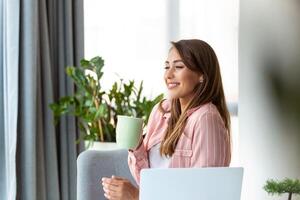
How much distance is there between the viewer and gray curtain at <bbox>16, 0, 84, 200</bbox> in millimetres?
2662

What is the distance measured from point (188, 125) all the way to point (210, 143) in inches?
4.0

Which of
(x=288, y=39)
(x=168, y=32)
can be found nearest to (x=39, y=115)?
(x=168, y=32)

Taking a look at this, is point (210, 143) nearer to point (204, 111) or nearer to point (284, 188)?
point (204, 111)

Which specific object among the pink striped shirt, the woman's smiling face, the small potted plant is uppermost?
the woman's smiling face

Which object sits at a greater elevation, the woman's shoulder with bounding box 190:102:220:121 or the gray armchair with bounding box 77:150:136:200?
the woman's shoulder with bounding box 190:102:220:121

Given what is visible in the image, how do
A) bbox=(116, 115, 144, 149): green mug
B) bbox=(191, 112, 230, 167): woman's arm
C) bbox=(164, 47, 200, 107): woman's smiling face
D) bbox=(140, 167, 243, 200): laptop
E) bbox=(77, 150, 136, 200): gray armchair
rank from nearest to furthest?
bbox=(140, 167, 243, 200): laptop
bbox=(191, 112, 230, 167): woman's arm
bbox=(164, 47, 200, 107): woman's smiling face
bbox=(77, 150, 136, 200): gray armchair
bbox=(116, 115, 144, 149): green mug

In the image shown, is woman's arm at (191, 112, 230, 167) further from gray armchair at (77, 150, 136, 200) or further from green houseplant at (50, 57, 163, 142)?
green houseplant at (50, 57, 163, 142)

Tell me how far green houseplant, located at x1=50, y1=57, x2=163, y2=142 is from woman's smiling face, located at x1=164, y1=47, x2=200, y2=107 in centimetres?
120

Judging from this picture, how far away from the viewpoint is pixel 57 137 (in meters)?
2.93

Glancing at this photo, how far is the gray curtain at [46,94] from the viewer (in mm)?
2662

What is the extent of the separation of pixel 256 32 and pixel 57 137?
51.7 inches

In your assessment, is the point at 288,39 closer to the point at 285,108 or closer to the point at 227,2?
the point at 285,108

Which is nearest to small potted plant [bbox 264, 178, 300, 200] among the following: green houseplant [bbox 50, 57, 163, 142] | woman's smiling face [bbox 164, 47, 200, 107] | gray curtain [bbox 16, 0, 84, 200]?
woman's smiling face [bbox 164, 47, 200, 107]

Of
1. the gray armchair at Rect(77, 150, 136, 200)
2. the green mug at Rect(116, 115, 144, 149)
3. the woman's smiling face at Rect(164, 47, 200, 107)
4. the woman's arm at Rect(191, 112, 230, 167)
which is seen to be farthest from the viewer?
the green mug at Rect(116, 115, 144, 149)
